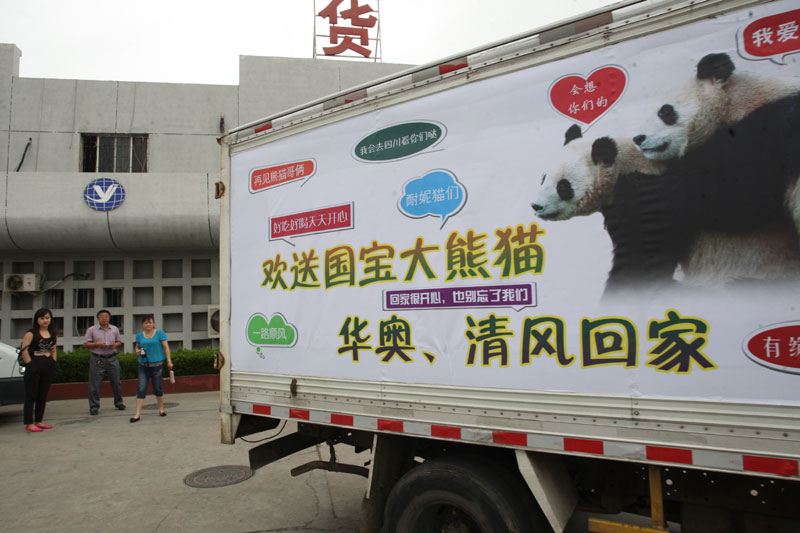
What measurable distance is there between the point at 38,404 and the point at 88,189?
18.2 feet

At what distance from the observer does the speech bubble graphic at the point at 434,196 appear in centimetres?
314

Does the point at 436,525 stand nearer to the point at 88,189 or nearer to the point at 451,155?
the point at 451,155

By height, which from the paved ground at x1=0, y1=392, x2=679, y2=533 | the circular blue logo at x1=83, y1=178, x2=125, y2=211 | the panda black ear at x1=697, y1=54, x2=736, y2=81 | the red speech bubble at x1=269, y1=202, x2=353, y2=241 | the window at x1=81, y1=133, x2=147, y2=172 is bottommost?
the paved ground at x1=0, y1=392, x2=679, y2=533

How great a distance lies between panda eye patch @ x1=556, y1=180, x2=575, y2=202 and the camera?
9.05 ft

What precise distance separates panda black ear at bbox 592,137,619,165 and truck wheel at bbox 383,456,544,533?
1.83 m

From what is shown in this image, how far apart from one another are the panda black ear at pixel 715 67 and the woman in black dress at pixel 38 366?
29.2 ft

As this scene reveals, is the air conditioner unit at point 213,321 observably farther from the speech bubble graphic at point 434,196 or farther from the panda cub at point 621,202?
the panda cub at point 621,202

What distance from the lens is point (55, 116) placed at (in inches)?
494

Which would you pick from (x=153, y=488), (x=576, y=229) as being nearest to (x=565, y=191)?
(x=576, y=229)

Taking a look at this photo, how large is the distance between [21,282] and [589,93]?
1340cm

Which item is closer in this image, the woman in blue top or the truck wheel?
the truck wheel

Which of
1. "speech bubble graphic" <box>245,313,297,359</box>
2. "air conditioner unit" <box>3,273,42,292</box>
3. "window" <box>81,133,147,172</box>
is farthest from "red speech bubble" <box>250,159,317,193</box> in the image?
"air conditioner unit" <box>3,273,42,292</box>

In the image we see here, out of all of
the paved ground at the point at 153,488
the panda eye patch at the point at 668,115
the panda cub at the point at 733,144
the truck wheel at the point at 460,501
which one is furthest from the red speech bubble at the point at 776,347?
the paved ground at the point at 153,488

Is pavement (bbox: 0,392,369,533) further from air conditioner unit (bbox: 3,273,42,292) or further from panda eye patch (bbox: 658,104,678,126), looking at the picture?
air conditioner unit (bbox: 3,273,42,292)
